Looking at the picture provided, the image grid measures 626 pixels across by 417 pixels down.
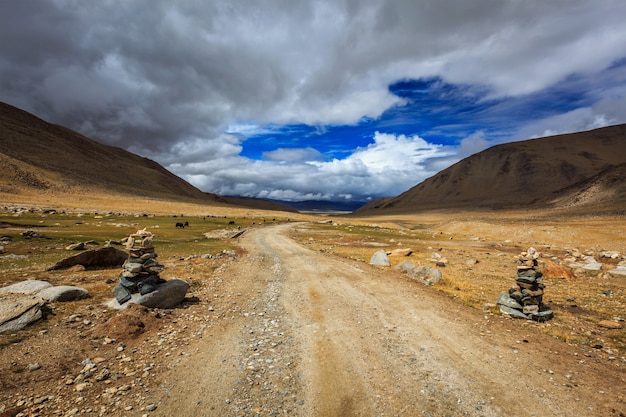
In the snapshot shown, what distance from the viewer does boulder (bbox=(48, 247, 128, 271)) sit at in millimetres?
22125

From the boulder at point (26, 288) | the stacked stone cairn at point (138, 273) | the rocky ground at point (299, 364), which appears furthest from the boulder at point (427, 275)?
the boulder at point (26, 288)

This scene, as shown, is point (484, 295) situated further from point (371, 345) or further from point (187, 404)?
point (187, 404)

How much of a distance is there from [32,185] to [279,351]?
191086mm

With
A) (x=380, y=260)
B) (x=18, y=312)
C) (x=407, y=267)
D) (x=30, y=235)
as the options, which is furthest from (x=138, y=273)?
(x=30, y=235)

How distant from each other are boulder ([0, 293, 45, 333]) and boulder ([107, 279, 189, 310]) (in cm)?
285

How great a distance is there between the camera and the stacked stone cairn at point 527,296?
47.8ft

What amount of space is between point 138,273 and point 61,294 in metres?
3.85

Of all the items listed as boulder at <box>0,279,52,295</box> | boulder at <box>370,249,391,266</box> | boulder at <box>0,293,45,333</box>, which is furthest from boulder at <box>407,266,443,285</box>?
boulder at <box>0,279,52,295</box>

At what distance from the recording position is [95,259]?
23938mm

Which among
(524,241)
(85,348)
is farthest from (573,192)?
(85,348)

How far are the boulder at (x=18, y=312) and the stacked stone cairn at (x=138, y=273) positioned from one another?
300 cm

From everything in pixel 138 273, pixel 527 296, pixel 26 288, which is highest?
pixel 138 273

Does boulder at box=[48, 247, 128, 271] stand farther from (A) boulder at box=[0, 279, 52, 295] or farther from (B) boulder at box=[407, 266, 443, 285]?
(B) boulder at box=[407, 266, 443, 285]

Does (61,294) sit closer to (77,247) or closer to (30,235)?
(77,247)
